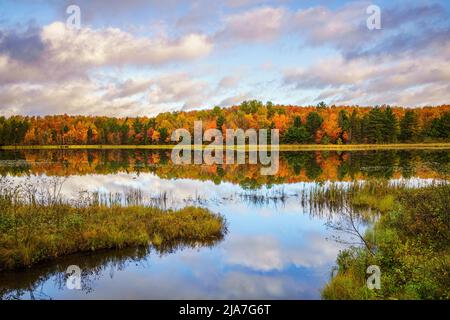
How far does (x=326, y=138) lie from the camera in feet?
282

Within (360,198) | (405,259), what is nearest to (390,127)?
(360,198)

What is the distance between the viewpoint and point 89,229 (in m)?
12.6

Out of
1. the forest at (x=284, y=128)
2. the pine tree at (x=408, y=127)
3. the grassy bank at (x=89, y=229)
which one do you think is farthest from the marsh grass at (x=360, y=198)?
the pine tree at (x=408, y=127)

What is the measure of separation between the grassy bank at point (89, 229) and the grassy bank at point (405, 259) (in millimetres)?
5383

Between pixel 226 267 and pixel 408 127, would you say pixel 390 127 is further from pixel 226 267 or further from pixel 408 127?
pixel 226 267

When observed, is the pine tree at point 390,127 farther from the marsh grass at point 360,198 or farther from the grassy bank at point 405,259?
the grassy bank at point 405,259

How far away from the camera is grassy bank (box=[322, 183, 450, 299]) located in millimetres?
7520

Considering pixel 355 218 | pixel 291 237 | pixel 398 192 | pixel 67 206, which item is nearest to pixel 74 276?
pixel 67 206

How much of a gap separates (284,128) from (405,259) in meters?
82.7

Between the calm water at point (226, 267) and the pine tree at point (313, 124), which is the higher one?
the pine tree at point (313, 124)

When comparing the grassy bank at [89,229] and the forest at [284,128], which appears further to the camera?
the forest at [284,128]

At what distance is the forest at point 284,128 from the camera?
85938mm

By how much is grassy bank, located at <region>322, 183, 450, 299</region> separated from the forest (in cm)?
7457

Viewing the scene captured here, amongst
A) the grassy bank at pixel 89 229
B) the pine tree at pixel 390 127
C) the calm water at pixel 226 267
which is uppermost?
the pine tree at pixel 390 127
